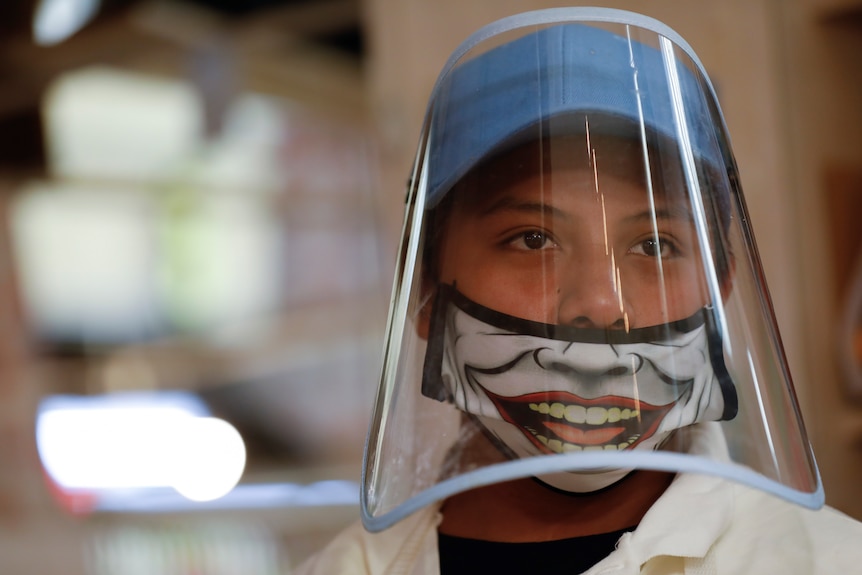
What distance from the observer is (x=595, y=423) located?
1.79 ft

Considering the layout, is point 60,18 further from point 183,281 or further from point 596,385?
point 596,385

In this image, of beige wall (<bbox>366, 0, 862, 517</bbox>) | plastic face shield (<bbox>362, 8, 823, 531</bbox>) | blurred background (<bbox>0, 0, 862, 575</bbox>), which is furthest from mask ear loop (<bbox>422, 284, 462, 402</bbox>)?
blurred background (<bbox>0, 0, 862, 575</bbox>)

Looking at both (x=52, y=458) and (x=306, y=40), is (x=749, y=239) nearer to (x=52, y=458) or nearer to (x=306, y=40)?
(x=306, y=40)

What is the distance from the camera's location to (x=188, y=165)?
3.05 meters

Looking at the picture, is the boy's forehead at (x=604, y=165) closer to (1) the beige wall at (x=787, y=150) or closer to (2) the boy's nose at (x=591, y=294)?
(2) the boy's nose at (x=591, y=294)

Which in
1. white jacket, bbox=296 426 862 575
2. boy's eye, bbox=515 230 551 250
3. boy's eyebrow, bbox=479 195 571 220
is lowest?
white jacket, bbox=296 426 862 575

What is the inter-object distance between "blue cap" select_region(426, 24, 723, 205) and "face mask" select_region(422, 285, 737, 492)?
0.36ft

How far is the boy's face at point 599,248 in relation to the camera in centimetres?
56

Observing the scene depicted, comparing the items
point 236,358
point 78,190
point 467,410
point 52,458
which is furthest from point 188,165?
point 467,410

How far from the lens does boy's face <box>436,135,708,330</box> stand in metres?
0.56

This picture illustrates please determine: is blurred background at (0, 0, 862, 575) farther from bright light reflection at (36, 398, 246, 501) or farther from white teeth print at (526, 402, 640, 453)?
white teeth print at (526, 402, 640, 453)

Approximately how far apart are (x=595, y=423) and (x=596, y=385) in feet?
0.07

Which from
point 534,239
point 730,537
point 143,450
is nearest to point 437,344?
point 534,239

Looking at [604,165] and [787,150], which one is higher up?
[604,165]
